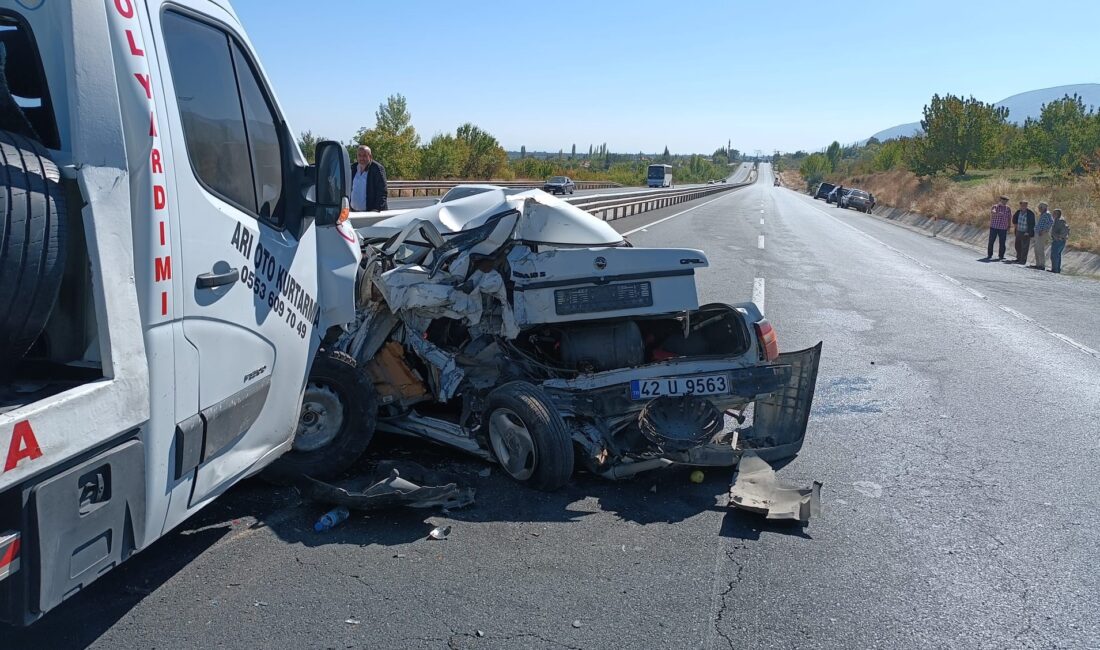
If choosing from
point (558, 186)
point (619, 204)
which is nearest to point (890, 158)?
point (558, 186)

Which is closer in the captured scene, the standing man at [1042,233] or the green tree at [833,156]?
the standing man at [1042,233]

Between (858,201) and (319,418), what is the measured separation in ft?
180

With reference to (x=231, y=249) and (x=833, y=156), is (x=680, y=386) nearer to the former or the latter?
(x=231, y=249)

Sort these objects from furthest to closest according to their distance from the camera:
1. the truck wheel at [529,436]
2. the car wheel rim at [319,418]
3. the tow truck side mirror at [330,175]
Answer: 1. the car wheel rim at [319,418]
2. the truck wheel at [529,436]
3. the tow truck side mirror at [330,175]

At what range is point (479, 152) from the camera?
213ft

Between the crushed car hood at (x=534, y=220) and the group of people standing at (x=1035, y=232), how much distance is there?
760 inches

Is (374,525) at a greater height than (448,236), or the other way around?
(448,236)

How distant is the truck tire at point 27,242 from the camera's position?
88.7 inches

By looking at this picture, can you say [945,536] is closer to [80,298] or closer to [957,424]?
[957,424]

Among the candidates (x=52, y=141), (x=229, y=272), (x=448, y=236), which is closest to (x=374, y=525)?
(x=229, y=272)

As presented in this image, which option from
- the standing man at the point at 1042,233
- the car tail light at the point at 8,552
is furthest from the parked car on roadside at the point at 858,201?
the car tail light at the point at 8,552

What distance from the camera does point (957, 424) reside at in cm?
638

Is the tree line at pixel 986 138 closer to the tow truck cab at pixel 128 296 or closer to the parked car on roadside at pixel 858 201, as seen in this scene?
the parked car on roadside at pixel 858 201

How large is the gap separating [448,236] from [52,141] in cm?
290
